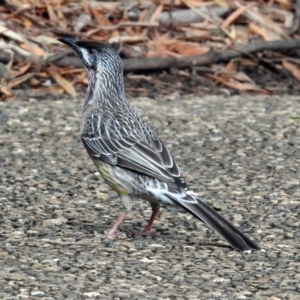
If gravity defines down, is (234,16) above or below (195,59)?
above

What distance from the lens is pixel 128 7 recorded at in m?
14.7

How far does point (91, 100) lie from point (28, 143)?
2.24 meters

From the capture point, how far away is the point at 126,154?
23.9 ft

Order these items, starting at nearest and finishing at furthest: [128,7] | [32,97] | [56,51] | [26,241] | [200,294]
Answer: [200,294] → [26,241] → [32,97] → [56,51] → [128,7]

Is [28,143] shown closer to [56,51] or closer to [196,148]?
[196,148]

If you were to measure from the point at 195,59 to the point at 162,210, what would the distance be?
5.71 meters

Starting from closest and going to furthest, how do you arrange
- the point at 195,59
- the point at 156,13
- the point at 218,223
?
the point at 218,223
the point at 195,59
the point at 156,13

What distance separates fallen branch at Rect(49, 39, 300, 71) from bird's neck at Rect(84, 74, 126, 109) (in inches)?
199

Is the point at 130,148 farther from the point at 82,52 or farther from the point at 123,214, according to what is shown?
the point at 82,52

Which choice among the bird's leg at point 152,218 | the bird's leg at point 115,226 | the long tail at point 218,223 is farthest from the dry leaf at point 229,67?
the long tail at point 218,223

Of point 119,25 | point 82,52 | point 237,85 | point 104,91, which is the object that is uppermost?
point 82,52

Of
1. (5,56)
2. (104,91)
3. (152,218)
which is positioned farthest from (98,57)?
(5,56)

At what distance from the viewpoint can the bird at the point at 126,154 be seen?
688cm

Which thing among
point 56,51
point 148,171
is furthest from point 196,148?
point 56,51
